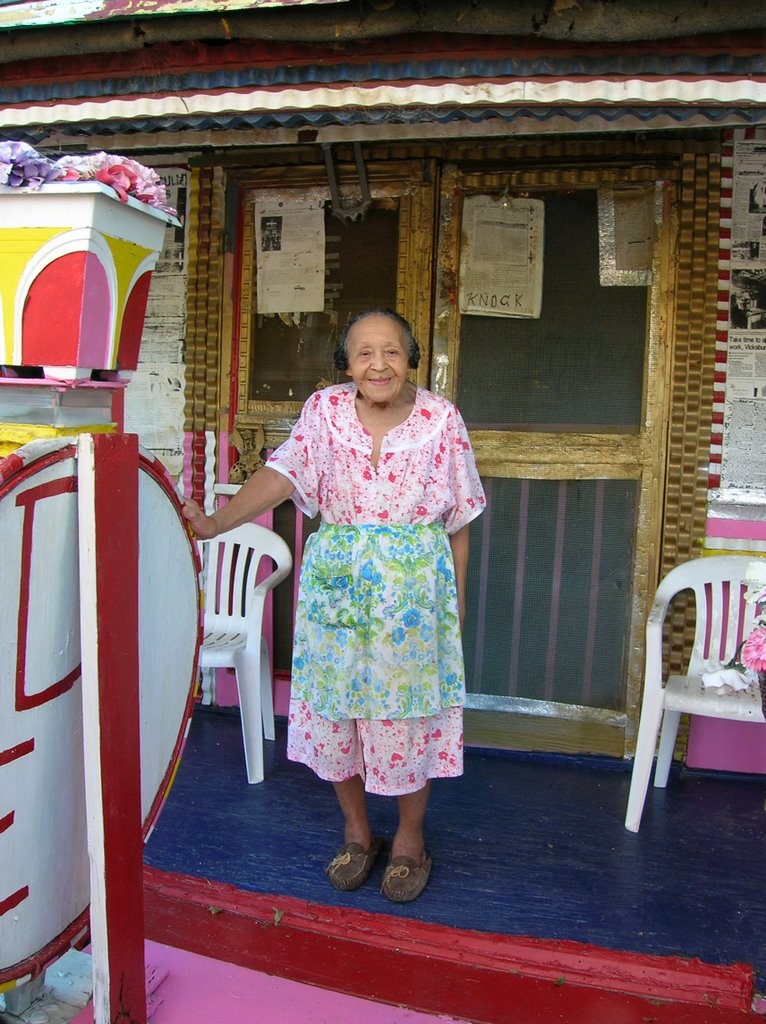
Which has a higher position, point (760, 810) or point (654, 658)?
point (654, 658)

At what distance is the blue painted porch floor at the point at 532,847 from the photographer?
2.73 m

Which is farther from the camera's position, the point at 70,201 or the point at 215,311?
the point at 215,311

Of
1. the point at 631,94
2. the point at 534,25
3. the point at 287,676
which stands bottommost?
the point at 287,676

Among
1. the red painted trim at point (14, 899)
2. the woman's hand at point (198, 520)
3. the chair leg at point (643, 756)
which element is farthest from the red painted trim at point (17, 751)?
the chair leg at point (643, 756)

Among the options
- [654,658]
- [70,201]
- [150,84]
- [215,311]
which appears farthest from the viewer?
[215,311]

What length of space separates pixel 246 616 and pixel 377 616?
1.18m

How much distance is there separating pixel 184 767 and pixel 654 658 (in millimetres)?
1921

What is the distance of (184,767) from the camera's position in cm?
379

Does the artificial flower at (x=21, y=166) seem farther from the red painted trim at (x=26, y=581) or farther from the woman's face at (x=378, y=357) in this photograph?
the woman's face at (x=378, y=357)

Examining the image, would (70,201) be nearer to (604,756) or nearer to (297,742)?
(297,742)

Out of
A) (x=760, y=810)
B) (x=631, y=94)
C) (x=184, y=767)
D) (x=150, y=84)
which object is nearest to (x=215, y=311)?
(x=150, y=84)

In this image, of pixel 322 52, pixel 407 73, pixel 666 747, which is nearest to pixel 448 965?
pixel 666 747

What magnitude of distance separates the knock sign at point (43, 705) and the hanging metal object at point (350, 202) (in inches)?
92.5

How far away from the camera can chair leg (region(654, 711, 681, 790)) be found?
355 cm
